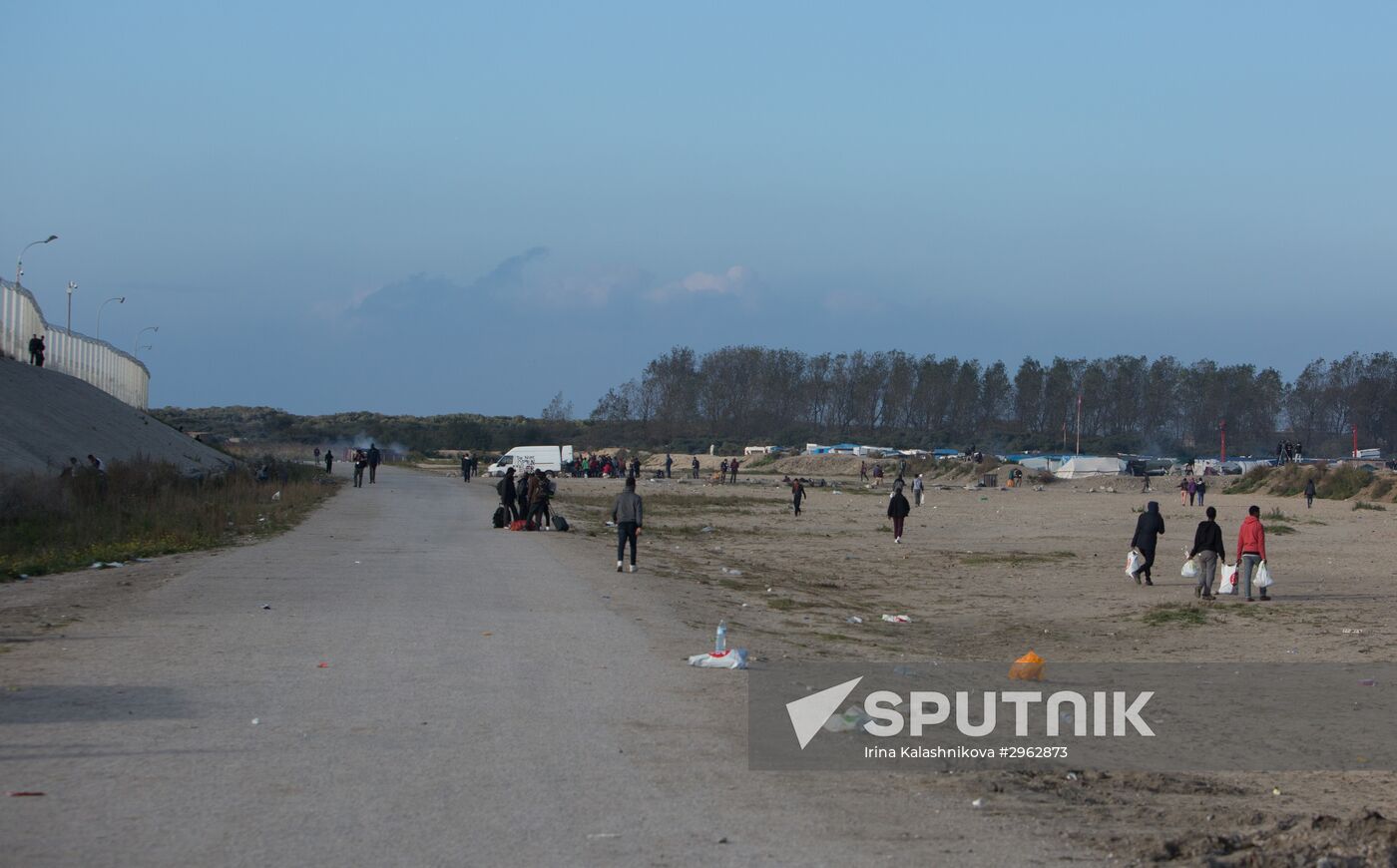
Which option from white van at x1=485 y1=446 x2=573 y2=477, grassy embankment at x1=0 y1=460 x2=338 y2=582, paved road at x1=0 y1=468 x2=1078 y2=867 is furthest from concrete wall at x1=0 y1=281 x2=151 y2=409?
paved road at x1=0 y1=468 x2=1078 y2=867

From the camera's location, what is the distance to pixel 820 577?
79.4 ft

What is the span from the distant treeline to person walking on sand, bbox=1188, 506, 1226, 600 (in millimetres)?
127625

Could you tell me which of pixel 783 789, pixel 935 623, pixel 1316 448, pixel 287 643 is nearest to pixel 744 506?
pixel 935 623

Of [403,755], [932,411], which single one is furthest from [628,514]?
[932,411]

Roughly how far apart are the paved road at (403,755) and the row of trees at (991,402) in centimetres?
14427

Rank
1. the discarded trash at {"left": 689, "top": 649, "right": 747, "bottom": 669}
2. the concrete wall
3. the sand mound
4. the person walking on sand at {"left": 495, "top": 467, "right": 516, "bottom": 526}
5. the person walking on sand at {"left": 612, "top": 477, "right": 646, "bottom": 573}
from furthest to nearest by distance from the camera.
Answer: the concrete wall → the sand mound → the person walking on sand at {"left": 495, "top": 467, "right": 516, "bottom": 526} → the person walking on sand at {"left": 612, "top": 477, "right": 646, "bottom": 573} → the discarded trash at {"left": 689, "top": 649, "right": 747, "bottom": 669}

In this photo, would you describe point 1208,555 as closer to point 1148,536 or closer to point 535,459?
point 1148,536

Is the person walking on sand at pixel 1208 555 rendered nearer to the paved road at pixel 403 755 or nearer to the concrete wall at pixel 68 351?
the paved road at pixel 403 755

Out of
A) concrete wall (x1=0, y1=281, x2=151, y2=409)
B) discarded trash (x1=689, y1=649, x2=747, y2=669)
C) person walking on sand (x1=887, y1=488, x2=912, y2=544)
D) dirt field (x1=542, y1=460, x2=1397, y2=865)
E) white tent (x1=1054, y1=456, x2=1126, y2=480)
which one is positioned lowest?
dirt field (x1=542, y1=460, x2=1397, y2=865)

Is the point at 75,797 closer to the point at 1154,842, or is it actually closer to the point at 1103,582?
the point at 1154,842

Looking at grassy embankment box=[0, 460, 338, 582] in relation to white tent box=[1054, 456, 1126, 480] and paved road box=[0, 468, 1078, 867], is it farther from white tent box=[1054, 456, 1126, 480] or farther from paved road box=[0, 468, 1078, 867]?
white tent box=[1054, 456, 1126, 480]

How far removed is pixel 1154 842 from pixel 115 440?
4927 cm

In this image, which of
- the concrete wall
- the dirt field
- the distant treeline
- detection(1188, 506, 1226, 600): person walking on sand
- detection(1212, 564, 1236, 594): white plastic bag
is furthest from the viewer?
the distant treeline

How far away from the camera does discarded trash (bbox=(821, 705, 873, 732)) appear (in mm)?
9312
